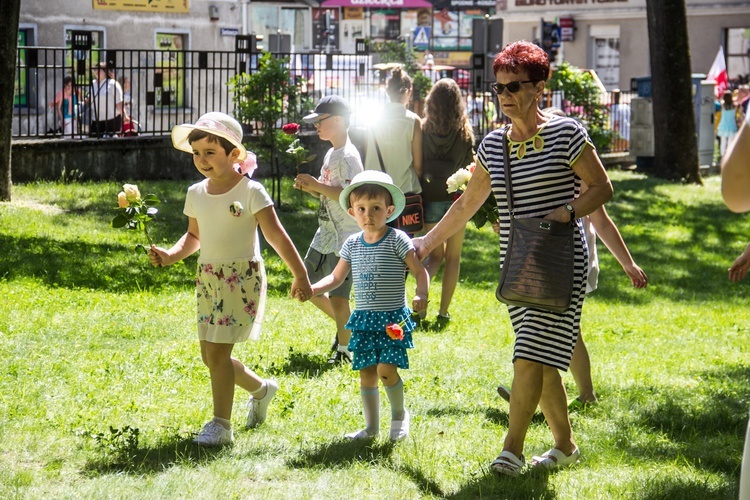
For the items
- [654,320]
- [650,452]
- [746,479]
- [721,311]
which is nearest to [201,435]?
[650,452]

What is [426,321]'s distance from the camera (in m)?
9.77

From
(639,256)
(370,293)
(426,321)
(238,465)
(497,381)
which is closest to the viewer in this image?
(238,465)

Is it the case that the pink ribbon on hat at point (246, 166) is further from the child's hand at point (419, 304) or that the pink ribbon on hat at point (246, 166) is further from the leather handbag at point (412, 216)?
the leather handbag at point (412, 216)

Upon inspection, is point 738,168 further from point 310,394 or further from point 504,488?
point 310,394

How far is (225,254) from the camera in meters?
5.71

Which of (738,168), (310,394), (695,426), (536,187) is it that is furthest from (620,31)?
(738,168)

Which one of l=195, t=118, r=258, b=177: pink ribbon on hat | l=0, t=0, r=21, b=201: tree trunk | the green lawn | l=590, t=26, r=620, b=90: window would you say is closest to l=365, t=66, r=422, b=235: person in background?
the green lawn

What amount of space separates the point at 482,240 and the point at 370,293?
Answer: 948 cm

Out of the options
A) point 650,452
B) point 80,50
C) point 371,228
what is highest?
point 80,50

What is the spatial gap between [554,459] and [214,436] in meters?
1.67

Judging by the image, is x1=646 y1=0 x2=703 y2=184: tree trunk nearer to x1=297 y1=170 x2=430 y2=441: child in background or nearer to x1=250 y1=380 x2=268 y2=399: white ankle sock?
x1=297 y1=170 x2=430 y2=441: child in background

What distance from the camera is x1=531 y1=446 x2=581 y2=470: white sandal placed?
543 centimetres

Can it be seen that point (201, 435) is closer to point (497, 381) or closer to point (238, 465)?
point (238, 465)

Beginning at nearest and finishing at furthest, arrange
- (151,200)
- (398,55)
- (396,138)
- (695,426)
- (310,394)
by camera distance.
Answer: (151,200) → (695,426) → (310,394) → (396,138) → (398,55)
